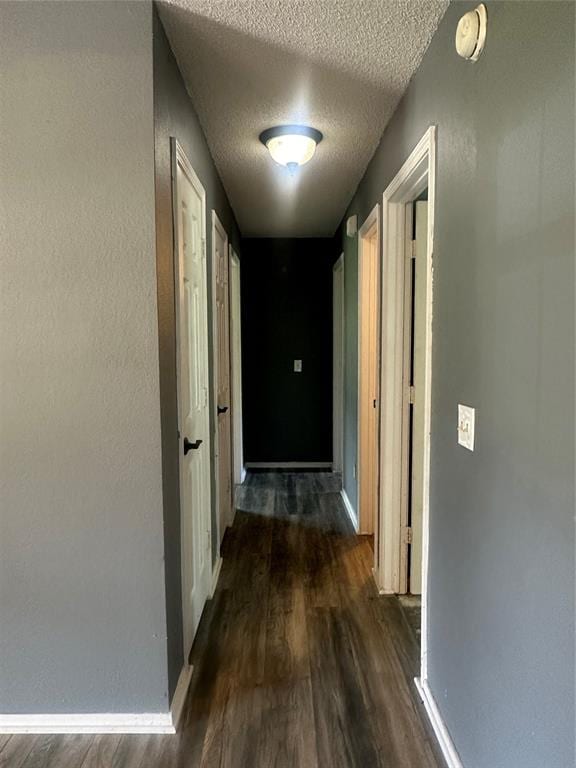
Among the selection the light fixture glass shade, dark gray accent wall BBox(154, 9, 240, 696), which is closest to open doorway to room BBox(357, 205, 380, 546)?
the light fixture glass shade

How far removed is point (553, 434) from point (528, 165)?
58cm

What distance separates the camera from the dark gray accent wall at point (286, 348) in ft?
16.1

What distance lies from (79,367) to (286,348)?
355 cm

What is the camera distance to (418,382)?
8.02ft

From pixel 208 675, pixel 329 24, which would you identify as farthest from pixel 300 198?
pixel 208 675

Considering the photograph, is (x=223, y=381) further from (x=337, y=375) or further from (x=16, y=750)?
(x=16, y=750)

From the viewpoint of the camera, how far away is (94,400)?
1.55 meters

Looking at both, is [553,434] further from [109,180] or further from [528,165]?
[109,180]

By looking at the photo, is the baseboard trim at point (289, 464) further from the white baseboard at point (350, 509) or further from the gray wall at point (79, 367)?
the gray wall at point (79, 367)

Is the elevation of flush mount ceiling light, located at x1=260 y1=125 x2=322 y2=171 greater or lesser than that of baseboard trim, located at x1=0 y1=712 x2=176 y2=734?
greater

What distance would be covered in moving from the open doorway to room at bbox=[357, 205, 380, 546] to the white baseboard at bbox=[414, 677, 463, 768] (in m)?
1.29

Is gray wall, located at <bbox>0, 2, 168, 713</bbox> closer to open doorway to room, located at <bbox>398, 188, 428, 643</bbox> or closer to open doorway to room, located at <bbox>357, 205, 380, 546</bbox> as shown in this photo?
open doorway to room, located at <bbox>398, 188, 428, 643</bbox>

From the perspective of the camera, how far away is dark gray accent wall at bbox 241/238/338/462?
492cm

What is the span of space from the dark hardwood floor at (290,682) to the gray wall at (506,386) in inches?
10.3
